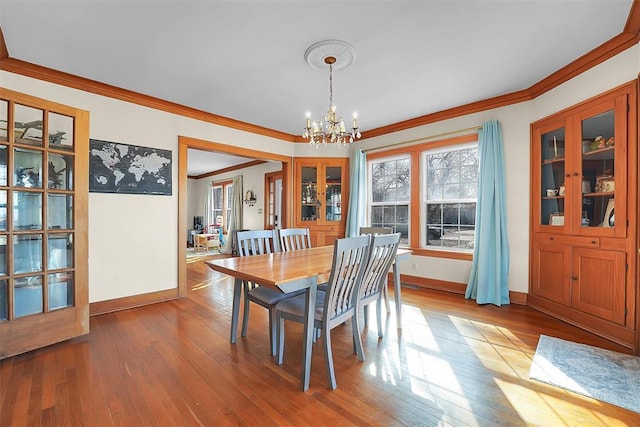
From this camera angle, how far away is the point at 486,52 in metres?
2.49

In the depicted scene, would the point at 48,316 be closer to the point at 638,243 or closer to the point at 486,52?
the point at 486,52

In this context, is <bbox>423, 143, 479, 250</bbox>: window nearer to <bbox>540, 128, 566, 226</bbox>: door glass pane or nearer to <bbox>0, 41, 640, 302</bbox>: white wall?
<bbox>0, 41, 640, 302</bbox>: white wall

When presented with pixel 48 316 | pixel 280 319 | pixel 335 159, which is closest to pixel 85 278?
pixel 48 316

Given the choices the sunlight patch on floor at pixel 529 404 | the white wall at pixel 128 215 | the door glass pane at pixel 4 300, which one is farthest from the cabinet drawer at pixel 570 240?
the door glass pane at pixel 4 300

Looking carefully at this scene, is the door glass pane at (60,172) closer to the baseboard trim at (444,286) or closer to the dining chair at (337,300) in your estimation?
the dining chair at (337,300)

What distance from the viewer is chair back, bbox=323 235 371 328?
176 cm

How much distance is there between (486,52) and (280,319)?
284 centimetres

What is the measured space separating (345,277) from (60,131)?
2768mm

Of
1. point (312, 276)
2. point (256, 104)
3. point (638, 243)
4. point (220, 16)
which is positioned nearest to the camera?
point (312, 276)

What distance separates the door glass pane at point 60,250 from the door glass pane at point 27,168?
0.46 m

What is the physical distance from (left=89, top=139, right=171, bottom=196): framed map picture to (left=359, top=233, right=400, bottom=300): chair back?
9.45 ft

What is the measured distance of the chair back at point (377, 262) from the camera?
2.07m

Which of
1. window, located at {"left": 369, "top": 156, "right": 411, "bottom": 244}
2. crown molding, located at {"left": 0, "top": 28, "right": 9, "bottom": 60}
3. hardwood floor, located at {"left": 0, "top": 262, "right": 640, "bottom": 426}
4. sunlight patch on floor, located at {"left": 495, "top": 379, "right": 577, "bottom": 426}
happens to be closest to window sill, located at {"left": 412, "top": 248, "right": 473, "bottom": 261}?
window, located at {"left": 369, "top": 156, "right": 411, "bottom": 244}

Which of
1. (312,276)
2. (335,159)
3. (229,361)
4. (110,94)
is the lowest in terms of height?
(229,361)
